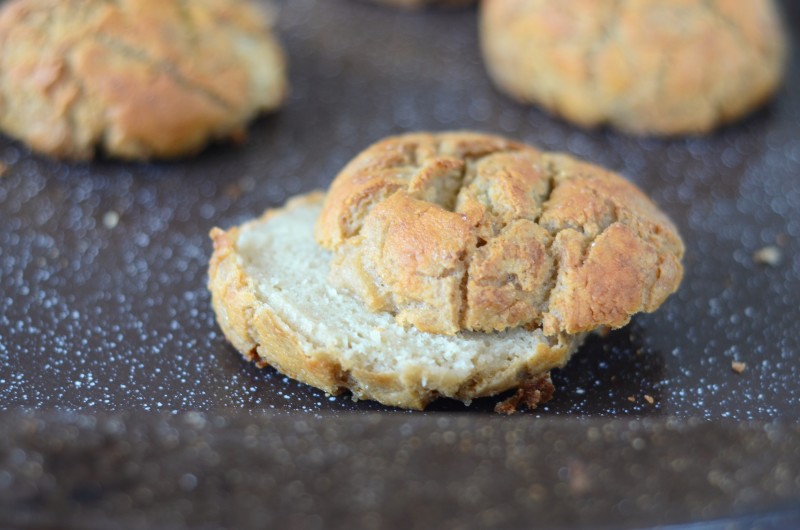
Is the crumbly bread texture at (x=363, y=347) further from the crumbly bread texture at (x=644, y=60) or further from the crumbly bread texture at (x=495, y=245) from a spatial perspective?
the crumbly bread texture at (x=644, y=60)

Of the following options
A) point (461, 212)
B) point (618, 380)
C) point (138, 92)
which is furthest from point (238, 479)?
point (138, 92)

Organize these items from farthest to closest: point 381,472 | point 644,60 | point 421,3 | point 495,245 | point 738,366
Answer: point 421,3
point 644,60
point 738,366
point 495,245
point 381,472

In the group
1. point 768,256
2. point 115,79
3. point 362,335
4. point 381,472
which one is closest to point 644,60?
point 768,256

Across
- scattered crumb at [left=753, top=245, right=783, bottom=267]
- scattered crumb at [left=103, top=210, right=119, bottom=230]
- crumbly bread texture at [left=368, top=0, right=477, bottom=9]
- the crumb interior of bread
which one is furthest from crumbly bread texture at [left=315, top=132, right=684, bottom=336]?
crumbly bread texture at [left=368, top=0, right=477, bottom=9]

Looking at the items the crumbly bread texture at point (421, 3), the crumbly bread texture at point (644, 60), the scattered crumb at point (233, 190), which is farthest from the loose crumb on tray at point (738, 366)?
the crumbly bread texture at point (421, 3)

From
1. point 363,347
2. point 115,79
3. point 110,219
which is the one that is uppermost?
point 115,79

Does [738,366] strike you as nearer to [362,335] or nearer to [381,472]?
[362,335]

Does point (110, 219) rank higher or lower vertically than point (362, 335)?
lower
